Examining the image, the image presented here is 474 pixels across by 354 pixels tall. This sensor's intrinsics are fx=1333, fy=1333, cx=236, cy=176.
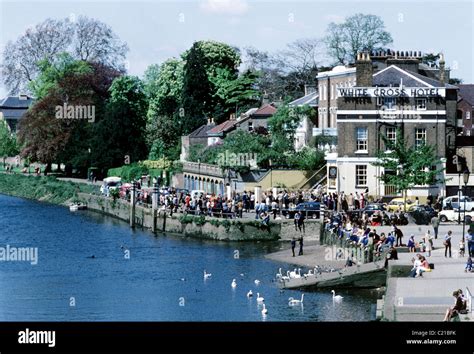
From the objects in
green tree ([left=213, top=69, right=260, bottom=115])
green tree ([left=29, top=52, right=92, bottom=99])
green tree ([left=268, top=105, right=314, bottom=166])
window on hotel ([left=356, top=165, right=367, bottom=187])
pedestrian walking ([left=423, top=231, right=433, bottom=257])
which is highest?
green tree ([left=29, top=52, right=92, bottom=99])

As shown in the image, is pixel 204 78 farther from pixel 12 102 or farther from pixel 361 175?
pixel 12 102

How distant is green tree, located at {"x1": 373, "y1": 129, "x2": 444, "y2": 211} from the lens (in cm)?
5675

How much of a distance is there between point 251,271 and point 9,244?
15003 mm

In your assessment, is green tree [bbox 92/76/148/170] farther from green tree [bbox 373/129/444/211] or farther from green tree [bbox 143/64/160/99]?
green tree [bbox 373/129/444/211]

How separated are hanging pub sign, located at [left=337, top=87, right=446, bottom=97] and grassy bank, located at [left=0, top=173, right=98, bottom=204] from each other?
26110mm

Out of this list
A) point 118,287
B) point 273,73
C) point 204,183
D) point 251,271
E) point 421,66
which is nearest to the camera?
point 118,287

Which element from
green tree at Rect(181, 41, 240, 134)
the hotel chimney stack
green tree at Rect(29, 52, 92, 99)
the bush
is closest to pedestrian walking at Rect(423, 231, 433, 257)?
the bush

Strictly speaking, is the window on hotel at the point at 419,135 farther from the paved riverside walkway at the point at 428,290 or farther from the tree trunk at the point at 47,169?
the tree trunk at the point at 47,169

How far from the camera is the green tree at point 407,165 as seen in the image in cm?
5675

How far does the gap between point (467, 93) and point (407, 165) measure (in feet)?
122

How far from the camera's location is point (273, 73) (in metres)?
90.6

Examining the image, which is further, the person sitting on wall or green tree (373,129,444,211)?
green tree (373,129,444,211)
